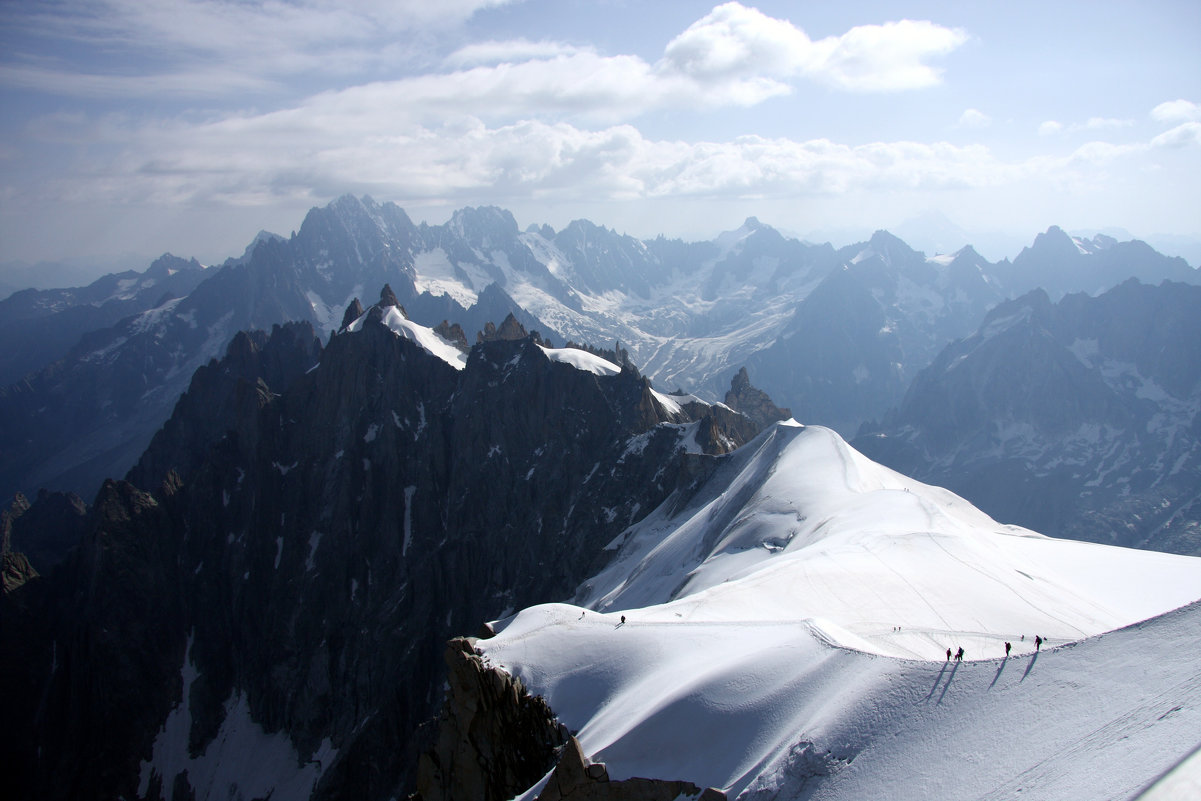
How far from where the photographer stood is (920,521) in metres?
57.6

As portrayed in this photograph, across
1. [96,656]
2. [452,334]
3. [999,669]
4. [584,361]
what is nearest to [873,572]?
[999,669]

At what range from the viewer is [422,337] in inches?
6462

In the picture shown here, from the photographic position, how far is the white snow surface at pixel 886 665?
20656 mm

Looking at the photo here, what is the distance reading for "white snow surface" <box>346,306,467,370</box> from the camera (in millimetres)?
158750

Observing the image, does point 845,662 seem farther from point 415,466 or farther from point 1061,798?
point 415,466

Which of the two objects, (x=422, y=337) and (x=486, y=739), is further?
(x=422, y=337)

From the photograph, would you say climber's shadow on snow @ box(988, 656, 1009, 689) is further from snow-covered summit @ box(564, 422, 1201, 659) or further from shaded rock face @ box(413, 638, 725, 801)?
shaded rock face @ box(413, 638, 725, 801)

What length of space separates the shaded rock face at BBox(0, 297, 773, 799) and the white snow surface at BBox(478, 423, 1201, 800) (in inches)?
2008

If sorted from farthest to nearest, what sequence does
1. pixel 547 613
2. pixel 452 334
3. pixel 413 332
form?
pixel 452 334
pixel 413 332
pixel 547 613

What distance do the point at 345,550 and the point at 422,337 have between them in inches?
2087

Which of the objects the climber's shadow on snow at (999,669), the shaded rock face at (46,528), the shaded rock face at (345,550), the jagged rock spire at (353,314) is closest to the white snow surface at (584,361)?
the shaded rock face at (345,550)

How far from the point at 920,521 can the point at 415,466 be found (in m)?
110

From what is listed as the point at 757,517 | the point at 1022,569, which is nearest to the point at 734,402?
the point at 757,517

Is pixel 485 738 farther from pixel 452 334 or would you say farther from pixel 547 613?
pixel 452 334
